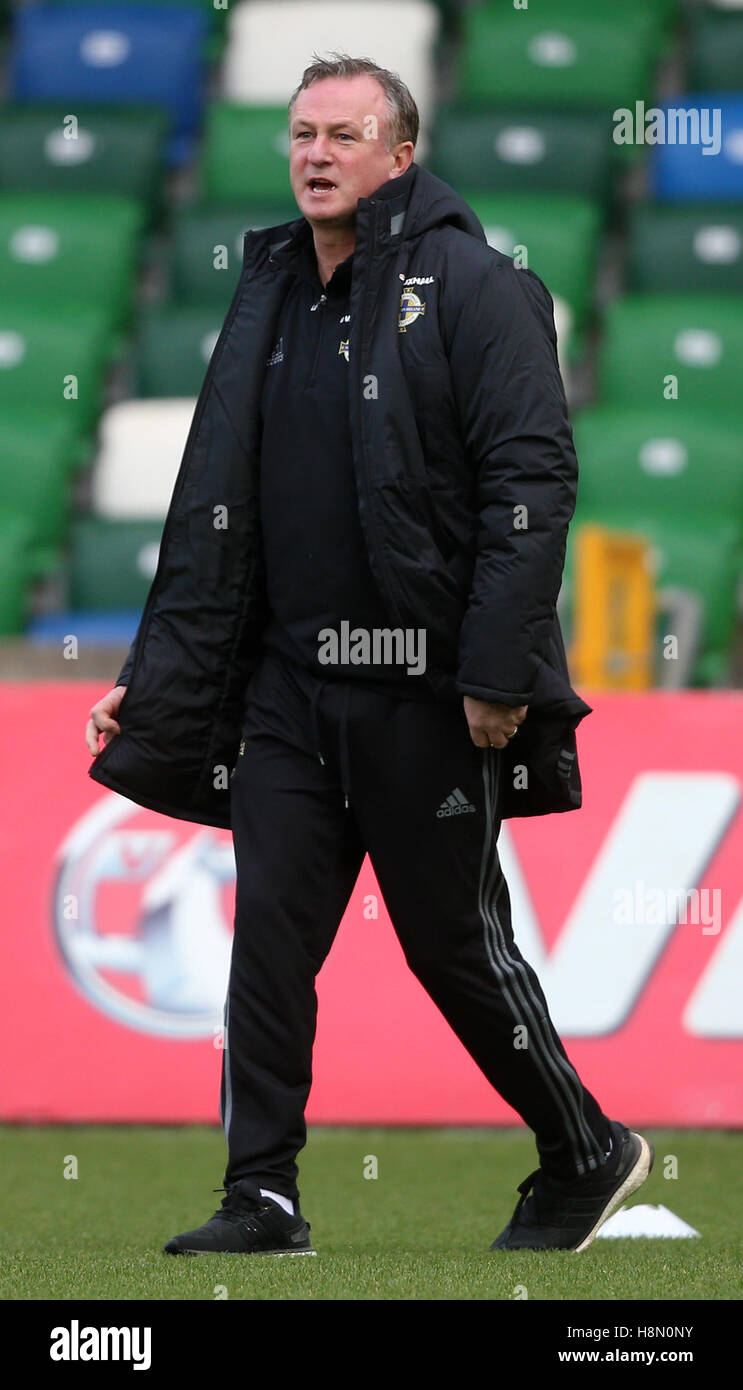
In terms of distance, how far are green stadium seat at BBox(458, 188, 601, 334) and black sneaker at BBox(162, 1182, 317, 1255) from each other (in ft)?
17.9

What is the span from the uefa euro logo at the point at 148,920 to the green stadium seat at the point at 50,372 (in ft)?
10.5

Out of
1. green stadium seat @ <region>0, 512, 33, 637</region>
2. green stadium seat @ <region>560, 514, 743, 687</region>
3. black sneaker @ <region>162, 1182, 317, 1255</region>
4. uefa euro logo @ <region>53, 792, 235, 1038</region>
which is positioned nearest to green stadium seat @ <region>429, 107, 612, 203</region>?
green stadium seat @ <region>560, 514, 743, 687</region>

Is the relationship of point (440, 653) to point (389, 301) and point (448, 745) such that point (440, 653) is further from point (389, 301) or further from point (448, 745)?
point (389, 301)

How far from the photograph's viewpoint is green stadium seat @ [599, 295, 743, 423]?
7.79m

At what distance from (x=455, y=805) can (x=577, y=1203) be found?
647 mm

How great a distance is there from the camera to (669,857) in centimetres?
502

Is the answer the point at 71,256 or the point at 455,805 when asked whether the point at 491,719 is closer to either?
the point at 455,805

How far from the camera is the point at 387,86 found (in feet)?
10.3

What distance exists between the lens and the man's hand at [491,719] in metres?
2.94

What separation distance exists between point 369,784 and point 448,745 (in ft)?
0.41

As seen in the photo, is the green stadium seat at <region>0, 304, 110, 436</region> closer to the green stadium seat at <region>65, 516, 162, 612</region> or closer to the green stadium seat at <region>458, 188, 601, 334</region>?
the green stadium seat at <region>65, 516, 162, 612</region>

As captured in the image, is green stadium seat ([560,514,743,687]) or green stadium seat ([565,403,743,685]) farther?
green stadium seat ([565,403,743,685])

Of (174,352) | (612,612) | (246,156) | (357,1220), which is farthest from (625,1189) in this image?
(246,156)

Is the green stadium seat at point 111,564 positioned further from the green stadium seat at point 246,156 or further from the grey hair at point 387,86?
the grey hair at point 387,86
